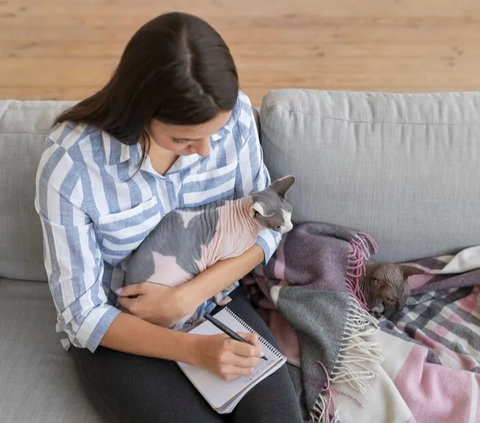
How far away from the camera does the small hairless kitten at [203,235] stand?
1.19m

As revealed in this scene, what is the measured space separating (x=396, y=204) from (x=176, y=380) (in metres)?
0.67

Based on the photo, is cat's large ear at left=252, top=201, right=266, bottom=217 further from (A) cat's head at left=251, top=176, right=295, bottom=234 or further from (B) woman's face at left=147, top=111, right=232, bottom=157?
(B) woman's face at left=147, top=111, right=232, bottom=157

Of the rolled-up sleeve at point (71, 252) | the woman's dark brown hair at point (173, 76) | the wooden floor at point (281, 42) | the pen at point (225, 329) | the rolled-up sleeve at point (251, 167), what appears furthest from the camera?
the wooden floor at point (281, 42)

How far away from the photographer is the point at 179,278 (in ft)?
3.99

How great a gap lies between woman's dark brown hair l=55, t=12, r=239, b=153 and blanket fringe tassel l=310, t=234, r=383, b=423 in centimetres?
60

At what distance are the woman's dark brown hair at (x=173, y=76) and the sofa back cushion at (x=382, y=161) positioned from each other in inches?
17.5

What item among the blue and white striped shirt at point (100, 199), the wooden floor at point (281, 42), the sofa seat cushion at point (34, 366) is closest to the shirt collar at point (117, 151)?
the blue and white striped shirt at point (100, 199)

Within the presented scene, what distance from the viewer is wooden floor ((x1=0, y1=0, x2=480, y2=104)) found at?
2430 millimetres

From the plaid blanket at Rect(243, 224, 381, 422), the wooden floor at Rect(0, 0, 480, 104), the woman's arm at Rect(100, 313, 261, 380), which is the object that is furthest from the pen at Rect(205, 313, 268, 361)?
the wooden floor at Rect(0, 0, 480, 104)

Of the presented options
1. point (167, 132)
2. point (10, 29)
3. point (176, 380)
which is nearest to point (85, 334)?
point (176, 380)

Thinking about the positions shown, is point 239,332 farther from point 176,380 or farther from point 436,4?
point 436,4

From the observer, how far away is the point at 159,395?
108 cm

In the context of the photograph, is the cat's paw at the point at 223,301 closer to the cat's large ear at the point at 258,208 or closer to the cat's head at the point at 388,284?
the cat's large ear at the point at 258,208

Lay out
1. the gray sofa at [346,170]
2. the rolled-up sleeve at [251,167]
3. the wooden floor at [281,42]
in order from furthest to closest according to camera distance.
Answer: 1. the wooden floor at [281,42]
2. the gray sofa at [346,170]
3. the rolled-up sleeve at [251,167]
